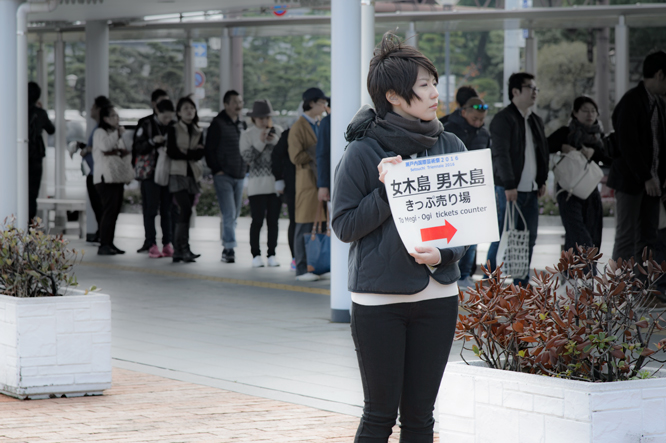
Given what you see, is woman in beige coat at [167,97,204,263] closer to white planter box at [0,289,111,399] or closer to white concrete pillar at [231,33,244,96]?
white concrete pillar at [231,33,244,96]

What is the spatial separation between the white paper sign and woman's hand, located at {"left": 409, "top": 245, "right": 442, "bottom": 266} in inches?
1.1

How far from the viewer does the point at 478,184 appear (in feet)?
11.6

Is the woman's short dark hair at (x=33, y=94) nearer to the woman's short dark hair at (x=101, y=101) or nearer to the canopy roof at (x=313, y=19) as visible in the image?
the woman's short dark hair at (x=101, y=101)

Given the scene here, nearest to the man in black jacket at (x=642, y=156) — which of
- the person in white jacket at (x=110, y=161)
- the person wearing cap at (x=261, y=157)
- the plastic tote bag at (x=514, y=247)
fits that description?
the plastic tote bag at (x=514, y=247)

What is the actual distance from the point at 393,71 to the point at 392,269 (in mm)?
670

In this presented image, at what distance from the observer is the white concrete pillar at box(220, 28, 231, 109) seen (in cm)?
1831

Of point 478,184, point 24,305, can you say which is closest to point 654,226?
point 24,305

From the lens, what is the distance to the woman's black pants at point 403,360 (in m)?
3.53

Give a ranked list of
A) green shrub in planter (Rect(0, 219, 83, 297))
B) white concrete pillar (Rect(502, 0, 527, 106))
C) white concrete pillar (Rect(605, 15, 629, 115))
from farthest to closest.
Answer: white concrete pillar (Rect(502, 0, 527, 106)) < white concrete pillar (Rect(605, 15, 629, 115)) < green shrub in planter (Rect(0, 219, 83, 297))

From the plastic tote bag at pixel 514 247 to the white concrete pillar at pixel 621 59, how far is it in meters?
7.00

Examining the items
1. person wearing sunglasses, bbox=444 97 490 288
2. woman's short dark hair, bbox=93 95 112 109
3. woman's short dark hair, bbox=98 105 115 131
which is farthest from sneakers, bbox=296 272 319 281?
woman's short dark hair, bbox=93 95 112 109

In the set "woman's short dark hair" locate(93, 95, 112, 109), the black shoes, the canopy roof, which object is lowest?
the black shoes

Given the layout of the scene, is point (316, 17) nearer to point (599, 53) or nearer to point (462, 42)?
point (462, 42)

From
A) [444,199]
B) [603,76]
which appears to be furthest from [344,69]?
[603,76]
